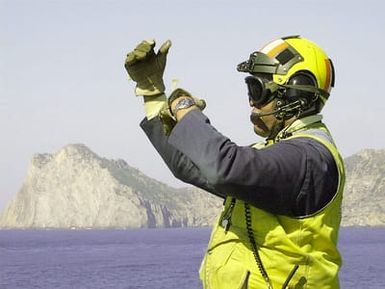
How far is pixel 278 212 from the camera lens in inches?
159

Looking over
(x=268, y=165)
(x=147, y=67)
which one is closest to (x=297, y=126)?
(x=268, y=165)

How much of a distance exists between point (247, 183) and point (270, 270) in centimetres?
53

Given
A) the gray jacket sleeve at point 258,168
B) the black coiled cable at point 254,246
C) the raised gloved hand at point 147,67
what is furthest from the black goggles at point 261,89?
the black coiled cable at point 254,246

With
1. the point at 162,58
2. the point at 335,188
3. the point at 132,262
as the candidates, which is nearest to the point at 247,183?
the point at 335,188

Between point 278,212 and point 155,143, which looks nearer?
point 278,212

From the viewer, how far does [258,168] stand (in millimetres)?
3830

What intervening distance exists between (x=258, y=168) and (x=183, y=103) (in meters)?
0.48

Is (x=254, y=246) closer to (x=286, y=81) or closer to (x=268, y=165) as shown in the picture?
(x=268, y=165)

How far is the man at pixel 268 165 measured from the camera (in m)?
3.86

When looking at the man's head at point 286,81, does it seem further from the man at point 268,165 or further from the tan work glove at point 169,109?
the tan work glove at point 169,109

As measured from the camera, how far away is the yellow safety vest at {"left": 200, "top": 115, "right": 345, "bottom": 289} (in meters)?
4.11

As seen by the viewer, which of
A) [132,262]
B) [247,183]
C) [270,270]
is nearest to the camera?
[247,183]

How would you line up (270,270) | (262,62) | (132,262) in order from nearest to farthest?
1. (270,270)
2. (262,62)
3. (132,262)

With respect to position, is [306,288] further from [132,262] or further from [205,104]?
[132,262]
